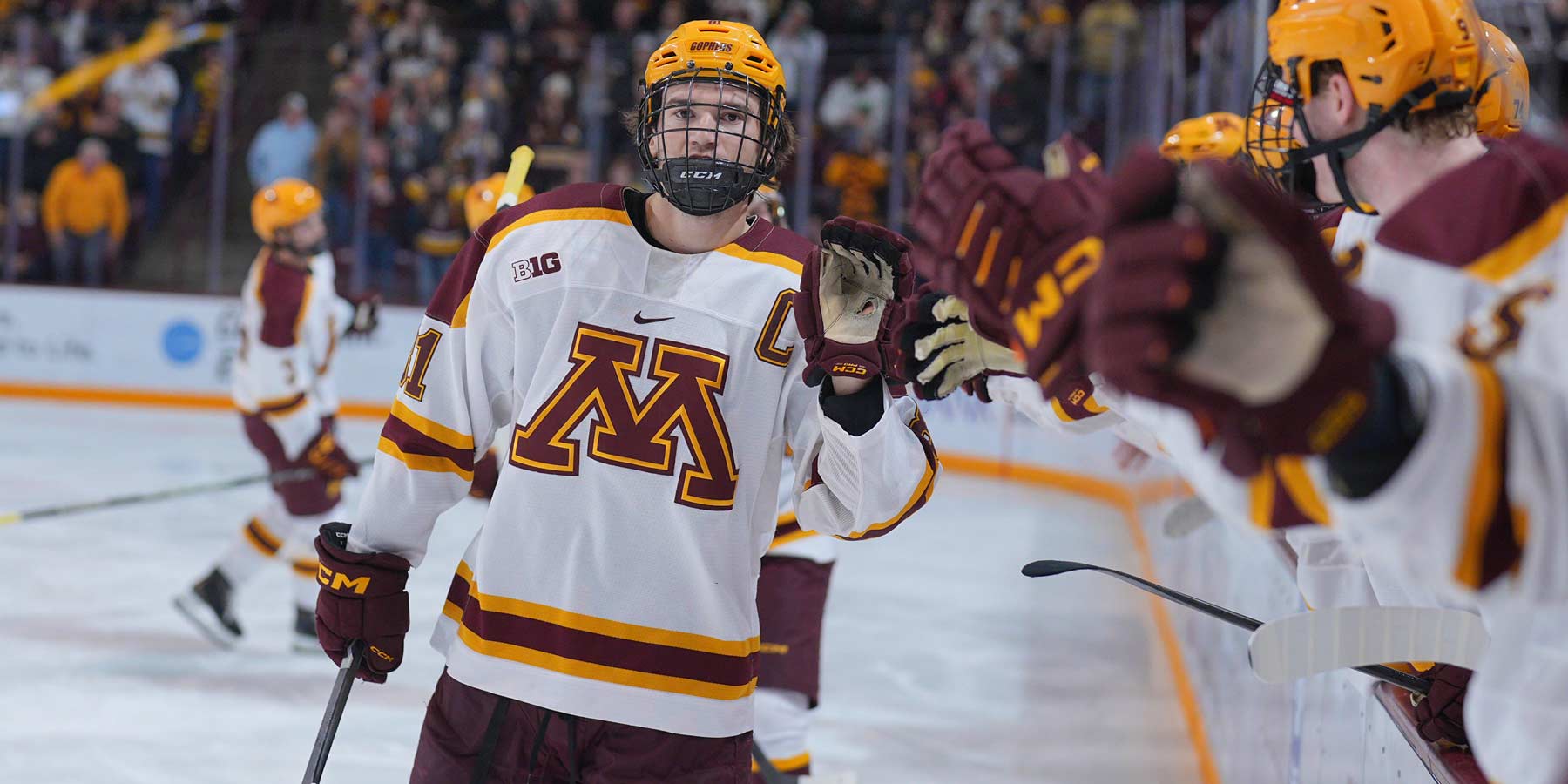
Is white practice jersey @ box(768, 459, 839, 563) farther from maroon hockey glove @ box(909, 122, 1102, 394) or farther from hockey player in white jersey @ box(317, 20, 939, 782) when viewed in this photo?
maroon hockey glove @ box(909, 122, 1102, 394)

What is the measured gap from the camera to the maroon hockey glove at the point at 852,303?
134 centimetres

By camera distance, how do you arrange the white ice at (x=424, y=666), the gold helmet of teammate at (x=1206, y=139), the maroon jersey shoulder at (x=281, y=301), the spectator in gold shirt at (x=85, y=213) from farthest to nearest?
the spectator in gold shirt at (x=85, y=213) < the maroon jersey shoulder at (x=281, y=301) < the white ice at (x=424, y=666) < the gold helmet of teammate at (x=1206, y=139)

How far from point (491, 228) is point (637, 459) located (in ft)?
1.11

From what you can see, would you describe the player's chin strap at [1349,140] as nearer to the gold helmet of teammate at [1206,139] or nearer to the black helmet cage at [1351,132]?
the black helmet cage at [1351,132]

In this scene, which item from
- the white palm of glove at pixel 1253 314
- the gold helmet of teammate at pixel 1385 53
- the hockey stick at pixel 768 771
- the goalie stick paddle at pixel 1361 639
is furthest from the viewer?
the hockey stick at pixel 768 771

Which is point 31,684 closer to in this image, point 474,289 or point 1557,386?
point 474,289

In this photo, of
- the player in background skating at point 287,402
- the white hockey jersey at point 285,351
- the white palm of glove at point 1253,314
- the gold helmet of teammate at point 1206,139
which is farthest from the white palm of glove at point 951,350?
the white hockey jersey at point 285,351

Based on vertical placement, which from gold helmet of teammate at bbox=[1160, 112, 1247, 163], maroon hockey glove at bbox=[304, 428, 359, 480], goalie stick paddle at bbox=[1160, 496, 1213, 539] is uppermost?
gold helmet of teammate at bbox=[1160, 112, 1247, 163]

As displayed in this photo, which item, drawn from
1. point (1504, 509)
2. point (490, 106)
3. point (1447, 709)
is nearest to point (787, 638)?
point (1447, 709)

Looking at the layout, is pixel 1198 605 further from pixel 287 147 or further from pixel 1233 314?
pixel 287 147

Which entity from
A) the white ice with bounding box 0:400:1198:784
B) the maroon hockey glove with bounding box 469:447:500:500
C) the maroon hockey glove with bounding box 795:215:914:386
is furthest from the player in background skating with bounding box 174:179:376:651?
the maroon hockey glove with bounding box 795:215:914:386

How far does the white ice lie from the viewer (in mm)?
3312

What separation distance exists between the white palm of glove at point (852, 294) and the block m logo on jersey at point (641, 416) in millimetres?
227

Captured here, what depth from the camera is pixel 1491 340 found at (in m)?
0.87
